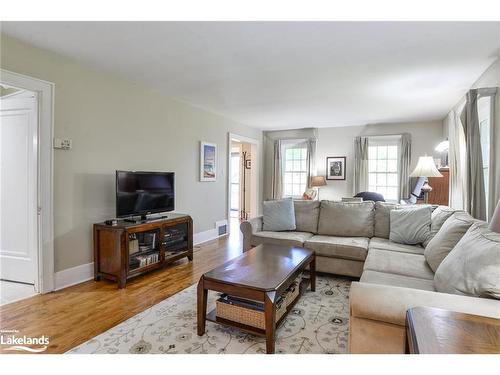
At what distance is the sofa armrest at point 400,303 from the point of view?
50.3 inches

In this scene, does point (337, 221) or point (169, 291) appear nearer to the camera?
point (169, 291)

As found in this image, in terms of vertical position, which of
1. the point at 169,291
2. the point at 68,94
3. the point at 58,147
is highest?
the point at 68,94

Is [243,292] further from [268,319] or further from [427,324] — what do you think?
[427,324]

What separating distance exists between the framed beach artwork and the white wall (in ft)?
9.08

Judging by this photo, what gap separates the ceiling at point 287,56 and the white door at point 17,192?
2.81ft

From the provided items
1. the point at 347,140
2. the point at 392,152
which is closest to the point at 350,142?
the point at 347,140

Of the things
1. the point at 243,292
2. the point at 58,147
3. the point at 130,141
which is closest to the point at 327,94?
the point at 130,141

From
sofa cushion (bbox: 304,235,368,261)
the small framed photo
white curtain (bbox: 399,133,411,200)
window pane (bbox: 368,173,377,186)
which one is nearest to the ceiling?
white curtain (bbox: 399,133,411,200)

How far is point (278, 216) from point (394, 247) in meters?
1.44

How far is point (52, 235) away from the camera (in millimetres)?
2727

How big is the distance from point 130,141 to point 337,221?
2916 millimetres

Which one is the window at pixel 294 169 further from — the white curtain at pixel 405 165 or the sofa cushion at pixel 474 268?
the sofa cushion at pixel 474 268

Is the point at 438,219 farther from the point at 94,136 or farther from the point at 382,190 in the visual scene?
the point at 94,136
